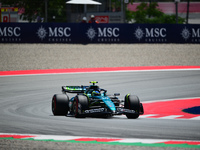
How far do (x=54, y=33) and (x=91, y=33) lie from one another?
8.81 feet

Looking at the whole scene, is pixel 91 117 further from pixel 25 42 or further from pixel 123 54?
pixel 25 42

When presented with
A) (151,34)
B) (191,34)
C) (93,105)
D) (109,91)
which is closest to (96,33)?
(151,34)

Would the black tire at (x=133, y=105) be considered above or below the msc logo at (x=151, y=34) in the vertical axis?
below

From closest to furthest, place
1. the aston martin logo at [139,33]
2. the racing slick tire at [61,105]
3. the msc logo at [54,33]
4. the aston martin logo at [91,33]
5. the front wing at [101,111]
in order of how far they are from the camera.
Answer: the front wing at [101,111] → the racing slick tire at [61,105] → the msc logo at [54,33] → the aston martin logo at [91,33] → the aston martin logo at [139,33]

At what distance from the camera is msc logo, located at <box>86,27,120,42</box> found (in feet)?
101

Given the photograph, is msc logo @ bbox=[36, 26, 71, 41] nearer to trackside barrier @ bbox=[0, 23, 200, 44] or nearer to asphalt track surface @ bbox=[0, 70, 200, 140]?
trackside barrier @ bbox=[0, 23, 200, 44]

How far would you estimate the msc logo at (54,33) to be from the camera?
98.9ft

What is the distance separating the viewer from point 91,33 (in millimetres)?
30984

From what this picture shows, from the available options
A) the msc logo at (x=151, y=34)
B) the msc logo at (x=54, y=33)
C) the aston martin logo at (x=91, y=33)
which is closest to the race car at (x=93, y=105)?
the msc logo at (x=54, y=33)

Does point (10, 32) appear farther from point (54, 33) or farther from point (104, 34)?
point (104, 34)

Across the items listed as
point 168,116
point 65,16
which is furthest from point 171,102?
point 65,16

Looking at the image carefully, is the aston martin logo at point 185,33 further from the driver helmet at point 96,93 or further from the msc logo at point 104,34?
the driver helmet at point 96,93

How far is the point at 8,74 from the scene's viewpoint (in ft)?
70.0

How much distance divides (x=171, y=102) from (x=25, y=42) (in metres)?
18.8
